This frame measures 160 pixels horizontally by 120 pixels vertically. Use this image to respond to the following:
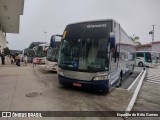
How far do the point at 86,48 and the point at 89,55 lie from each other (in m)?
0.38

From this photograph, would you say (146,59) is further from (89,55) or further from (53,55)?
(89,55)

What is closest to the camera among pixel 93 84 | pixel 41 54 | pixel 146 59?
pixel 93 84

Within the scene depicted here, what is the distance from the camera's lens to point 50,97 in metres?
6.88

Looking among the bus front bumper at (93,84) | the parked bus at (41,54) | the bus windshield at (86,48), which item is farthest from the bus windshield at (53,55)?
the bus front bumper at (93,84)

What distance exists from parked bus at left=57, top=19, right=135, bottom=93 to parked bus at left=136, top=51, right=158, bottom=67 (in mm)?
22098

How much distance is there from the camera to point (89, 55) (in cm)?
736

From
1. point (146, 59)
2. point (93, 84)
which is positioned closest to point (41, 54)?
point (93, 84)

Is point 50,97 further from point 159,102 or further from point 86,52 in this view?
point 159,102

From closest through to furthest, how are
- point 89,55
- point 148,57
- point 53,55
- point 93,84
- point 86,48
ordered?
point 93,84
point 89,55
point 86,48
point 53,55
point 148,57

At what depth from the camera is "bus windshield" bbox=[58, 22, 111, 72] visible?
7180 millimetres

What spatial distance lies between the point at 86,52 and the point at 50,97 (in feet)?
8.11

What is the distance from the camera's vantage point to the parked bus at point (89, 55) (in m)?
7.14

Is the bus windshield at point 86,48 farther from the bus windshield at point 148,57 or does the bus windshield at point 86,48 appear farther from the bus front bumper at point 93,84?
the bus windshield at point 148,57

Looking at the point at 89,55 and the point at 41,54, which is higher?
the point at 41,54
